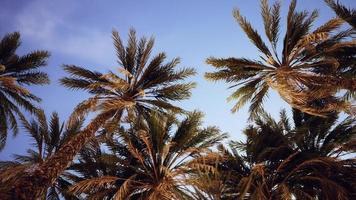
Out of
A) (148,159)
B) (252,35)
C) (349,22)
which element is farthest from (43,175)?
(349,22)

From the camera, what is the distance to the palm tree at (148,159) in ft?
35.0

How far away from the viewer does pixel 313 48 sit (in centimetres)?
1087

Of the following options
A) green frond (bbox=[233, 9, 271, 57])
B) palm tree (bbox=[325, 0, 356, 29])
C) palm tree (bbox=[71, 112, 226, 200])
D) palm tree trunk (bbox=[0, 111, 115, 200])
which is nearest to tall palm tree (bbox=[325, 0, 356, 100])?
palm tree (bbox=[325, 0, 356, 29])

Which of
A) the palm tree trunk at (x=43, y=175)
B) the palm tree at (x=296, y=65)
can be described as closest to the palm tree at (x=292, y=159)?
the palm tree at (x=296, y=65)

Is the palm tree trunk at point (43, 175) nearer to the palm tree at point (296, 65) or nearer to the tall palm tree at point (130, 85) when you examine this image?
the tall palm tree at point (130, 85)

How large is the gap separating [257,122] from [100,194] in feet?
18.9

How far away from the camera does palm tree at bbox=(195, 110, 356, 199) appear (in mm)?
10242

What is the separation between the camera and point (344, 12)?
1170 centimetres

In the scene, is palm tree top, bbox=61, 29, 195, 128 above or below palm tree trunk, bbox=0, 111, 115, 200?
→ above

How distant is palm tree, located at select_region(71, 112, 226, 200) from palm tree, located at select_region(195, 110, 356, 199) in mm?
1030

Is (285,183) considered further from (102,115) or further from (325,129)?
(102,115)

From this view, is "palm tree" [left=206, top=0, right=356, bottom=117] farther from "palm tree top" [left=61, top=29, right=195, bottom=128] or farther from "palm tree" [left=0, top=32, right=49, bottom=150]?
"palm tree" [left=0, top=32, right=49, bottom=150]

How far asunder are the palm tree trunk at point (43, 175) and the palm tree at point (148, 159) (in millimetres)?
1453

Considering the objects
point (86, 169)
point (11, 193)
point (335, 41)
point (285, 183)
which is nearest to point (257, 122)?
point (285, 183)
